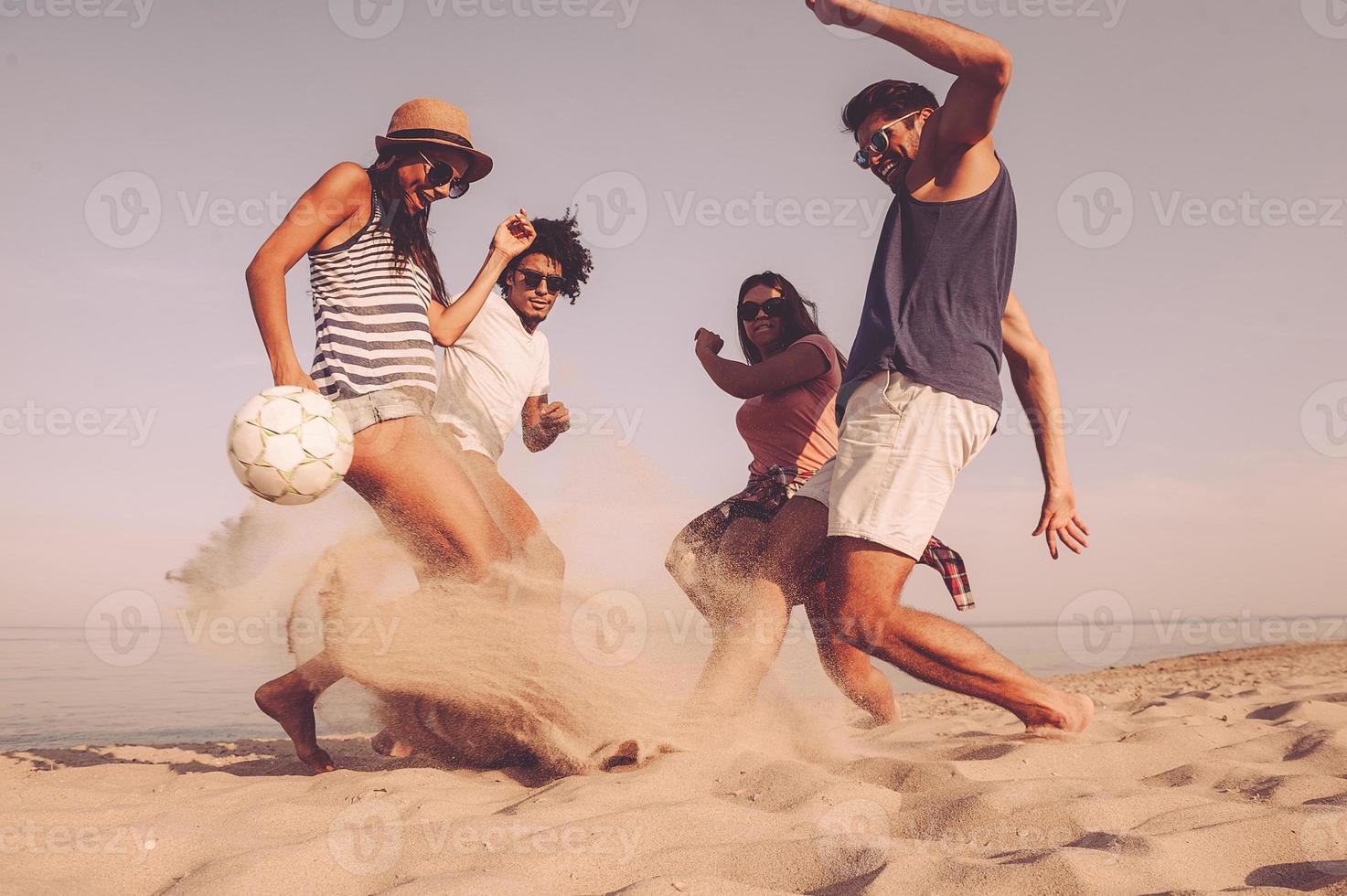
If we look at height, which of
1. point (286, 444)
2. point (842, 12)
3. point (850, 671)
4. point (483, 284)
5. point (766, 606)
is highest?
point (842, 12)

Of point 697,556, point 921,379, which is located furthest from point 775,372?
point 921,379

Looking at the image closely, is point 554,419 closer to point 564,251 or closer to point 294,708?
point 564,251

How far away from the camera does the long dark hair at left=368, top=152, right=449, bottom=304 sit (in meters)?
3.70

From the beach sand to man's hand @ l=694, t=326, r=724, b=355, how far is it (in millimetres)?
1681

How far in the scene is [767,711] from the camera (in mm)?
3922

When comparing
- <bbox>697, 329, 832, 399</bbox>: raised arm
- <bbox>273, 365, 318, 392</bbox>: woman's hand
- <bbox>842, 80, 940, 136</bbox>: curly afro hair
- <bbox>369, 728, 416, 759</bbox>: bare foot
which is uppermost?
<bbox>842, 80, 940, 136</bbox>: curly afro hair

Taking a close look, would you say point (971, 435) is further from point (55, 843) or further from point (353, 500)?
point (55, 843)

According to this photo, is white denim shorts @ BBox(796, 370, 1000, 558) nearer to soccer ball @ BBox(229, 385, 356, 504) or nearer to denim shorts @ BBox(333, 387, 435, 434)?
denim shorts @ BBox(333, 387, 435, 434)

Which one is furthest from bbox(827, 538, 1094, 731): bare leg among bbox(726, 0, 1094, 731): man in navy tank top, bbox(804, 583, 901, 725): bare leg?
bbox(804, 583, 901, 725): bare leg

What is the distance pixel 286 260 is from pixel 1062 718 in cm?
324

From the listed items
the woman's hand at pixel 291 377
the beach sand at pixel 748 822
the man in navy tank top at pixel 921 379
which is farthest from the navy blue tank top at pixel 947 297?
the woman's hand at pixel 291 377

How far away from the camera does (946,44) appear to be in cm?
292

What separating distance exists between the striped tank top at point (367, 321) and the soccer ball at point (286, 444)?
282 millimetres

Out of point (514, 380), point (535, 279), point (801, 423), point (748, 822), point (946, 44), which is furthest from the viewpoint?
point (535, 279)
